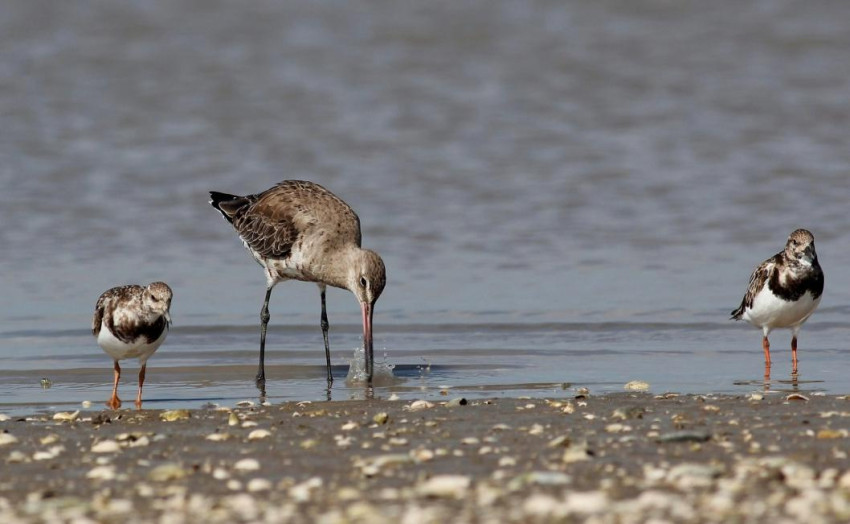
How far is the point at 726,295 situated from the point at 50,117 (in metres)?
12.7

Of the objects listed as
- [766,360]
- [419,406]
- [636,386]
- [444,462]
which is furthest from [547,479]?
[766,360]

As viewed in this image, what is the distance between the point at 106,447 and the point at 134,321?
2.57 m

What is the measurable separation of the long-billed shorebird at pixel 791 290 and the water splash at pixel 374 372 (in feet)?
10.1

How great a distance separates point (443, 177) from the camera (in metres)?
20.3

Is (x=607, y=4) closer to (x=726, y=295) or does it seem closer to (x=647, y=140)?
(x=647, y=140)

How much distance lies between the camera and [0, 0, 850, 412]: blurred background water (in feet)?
42.7

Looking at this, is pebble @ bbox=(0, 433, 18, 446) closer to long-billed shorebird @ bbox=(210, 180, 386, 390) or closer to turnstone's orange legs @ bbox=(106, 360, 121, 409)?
turnstone's orange legs @ bbox=(106, 360, 121, 409)

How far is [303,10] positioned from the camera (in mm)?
30875

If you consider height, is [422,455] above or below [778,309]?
below

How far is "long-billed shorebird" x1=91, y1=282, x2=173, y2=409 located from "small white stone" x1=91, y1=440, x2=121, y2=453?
7.91 feet

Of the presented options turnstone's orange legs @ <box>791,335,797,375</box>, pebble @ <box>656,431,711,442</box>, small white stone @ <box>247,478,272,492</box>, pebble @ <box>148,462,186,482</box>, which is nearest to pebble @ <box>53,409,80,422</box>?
pebble @ <box>148,462,186,482</box>

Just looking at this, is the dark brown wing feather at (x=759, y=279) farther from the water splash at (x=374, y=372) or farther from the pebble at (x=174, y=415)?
the pebble at (x=174, y=415)

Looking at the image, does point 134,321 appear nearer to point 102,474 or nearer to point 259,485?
point 102,474

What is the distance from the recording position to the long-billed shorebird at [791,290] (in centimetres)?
1205
